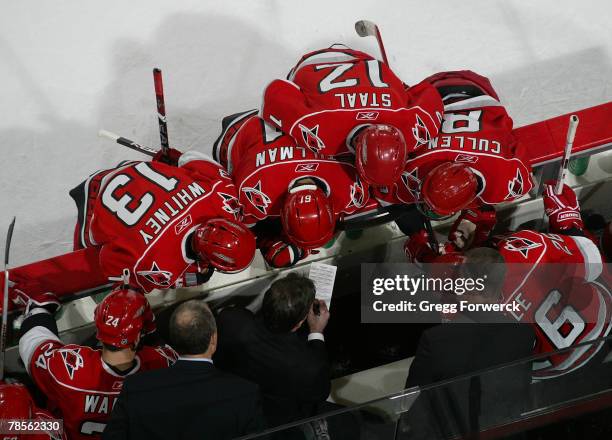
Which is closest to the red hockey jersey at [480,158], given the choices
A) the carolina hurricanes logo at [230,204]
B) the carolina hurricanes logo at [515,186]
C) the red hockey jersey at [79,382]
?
the carolina hurricanes logo at [515,186]

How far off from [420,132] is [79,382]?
1.29 meters

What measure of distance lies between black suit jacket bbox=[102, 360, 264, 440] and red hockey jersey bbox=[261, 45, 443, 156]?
0.84 metres

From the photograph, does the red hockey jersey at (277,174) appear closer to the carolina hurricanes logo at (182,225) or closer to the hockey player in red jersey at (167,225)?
the hockey player in red jersey at (167,225)

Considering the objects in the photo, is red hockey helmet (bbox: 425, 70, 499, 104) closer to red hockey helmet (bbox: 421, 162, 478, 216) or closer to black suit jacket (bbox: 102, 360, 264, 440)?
red hockey helmet (bbox: 421, 162, 478, 216)

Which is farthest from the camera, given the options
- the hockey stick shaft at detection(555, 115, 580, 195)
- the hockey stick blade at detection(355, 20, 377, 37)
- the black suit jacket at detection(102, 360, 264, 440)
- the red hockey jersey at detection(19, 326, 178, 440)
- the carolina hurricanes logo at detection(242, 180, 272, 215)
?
the hockey stick blade at detection(355, 20, 377, 37)

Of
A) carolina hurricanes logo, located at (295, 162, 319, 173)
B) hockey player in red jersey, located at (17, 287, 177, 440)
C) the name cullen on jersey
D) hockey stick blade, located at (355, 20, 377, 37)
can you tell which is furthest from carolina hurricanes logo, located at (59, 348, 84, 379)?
hockey stick blade, located at (355, 20, 377, 37)

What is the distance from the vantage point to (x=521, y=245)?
222 centimetres

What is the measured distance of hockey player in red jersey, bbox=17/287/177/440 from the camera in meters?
2.07

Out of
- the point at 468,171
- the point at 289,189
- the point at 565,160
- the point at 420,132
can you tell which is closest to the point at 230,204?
the point at 289,189

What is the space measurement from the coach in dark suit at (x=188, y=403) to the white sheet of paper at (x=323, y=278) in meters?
0.60

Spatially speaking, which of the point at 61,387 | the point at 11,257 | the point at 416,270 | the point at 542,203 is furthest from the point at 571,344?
the point at 11,257

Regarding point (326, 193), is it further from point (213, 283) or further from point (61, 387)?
point (61, 387)

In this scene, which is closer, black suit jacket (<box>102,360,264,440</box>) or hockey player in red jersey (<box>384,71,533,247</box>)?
black suit jacket (<box>102,360,264,440</box>)

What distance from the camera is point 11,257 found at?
9.66ft
